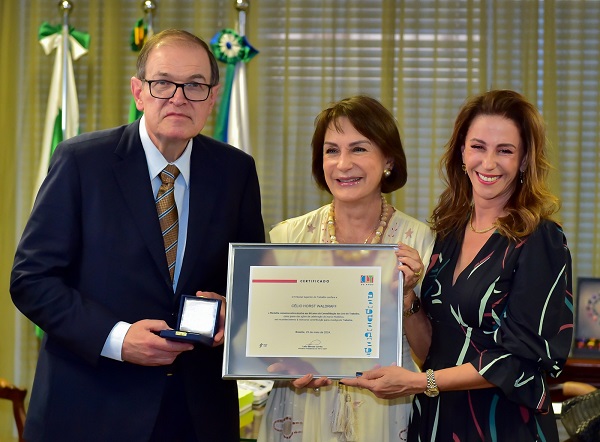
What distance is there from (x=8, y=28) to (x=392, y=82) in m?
2.63

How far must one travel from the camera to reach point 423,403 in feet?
7.91

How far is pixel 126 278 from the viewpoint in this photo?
2.22 metres

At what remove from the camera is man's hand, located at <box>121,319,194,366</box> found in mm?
2123

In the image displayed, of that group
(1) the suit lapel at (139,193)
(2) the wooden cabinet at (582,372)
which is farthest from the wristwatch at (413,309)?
(2) the wooden cabinet at (582,372)

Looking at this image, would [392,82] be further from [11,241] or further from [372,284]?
[372,284]

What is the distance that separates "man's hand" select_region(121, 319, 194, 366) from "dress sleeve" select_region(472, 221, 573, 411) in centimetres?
83

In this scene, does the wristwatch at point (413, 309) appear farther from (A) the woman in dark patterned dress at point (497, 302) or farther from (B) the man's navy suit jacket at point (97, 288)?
(B) the man's navy suit jacket at point (97, 288)

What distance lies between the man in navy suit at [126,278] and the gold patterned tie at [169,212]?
2 centimetres

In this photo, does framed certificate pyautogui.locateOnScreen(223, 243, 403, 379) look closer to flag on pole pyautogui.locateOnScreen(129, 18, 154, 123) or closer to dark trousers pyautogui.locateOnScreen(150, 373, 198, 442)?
dark trousers pyautogui.locateOnScreen(150, 373, 198, 442)

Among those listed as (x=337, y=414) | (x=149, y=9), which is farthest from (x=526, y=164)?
(x=149, y=9)

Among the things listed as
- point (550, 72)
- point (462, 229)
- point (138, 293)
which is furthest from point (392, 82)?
point (138, 293)

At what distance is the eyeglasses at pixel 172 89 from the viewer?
2.32m

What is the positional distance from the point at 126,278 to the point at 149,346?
21 centimetres

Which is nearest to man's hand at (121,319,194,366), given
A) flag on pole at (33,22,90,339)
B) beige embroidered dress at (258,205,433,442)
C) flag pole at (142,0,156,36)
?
beige embroidered dress at (258,205,433,442)
